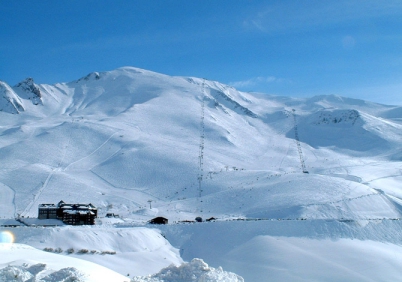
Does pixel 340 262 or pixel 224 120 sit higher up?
pixel 224 120

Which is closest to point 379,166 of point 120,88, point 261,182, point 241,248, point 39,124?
point 261,182

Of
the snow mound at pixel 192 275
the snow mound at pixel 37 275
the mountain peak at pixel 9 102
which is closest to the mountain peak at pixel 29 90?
the mountain peak at pixel 9 102

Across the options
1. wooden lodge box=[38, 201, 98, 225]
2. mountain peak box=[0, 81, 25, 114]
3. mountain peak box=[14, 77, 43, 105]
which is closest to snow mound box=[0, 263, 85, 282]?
wooden lodge box=[38, 201, 98, 225]

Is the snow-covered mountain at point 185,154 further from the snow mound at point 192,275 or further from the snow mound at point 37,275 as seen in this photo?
the snow mound at point 37,275

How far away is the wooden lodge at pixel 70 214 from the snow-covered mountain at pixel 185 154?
4.25 m

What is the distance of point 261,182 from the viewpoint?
194 ft

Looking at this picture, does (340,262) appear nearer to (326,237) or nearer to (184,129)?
(326,237)

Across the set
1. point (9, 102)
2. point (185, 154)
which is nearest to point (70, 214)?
point (185, 154)

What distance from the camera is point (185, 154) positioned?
3115 inches

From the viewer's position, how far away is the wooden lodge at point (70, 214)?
4084 cm

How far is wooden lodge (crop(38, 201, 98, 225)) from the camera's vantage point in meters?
40.8

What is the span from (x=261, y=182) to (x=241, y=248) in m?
27.1

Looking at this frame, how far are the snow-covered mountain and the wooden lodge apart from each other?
425 centimetres

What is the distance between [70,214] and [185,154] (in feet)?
130
